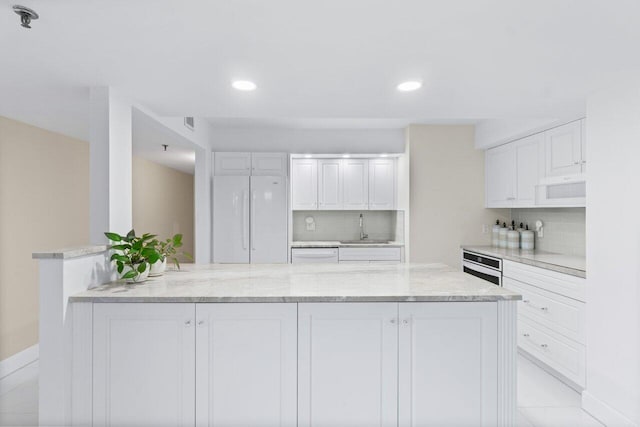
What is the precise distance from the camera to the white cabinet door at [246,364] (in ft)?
6.46

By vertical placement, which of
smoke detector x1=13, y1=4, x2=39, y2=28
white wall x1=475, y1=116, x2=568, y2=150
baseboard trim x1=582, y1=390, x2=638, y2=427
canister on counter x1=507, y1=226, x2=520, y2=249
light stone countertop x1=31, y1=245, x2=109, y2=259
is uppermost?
white wall x1=475, y1=116, x2=568, y2=150

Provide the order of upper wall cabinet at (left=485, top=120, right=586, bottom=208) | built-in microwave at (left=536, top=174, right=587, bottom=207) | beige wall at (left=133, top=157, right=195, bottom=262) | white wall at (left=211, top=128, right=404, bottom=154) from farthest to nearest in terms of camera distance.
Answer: beige wall at (left=133, top=157, right=195, bottom=262) → white wall at (left=211, top=128, right=404, bottom=154) → upper wall cabinet at (left=485, top=120, right=586, bottom=208) → built-in microwave at (left=536, top=174, right=587, bottom=207)

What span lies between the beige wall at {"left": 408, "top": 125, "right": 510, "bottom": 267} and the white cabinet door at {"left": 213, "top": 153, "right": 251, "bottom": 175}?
2.10 m

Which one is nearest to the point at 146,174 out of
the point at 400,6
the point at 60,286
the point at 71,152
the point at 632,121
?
Result: the point at 71,152

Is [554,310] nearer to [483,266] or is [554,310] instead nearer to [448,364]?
[483,266]

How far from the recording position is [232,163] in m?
4.91

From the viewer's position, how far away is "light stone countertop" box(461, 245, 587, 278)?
2855 millimetres

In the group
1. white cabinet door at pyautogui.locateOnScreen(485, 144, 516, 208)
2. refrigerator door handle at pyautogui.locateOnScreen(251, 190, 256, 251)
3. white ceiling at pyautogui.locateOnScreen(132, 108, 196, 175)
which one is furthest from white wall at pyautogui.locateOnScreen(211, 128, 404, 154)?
white cabinet door at pyautogui.locateOnScreen(485, 144, 516, 208)

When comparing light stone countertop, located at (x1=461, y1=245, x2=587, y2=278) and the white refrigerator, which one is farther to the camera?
the white refrigerator

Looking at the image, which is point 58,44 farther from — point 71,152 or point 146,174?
point 146,174

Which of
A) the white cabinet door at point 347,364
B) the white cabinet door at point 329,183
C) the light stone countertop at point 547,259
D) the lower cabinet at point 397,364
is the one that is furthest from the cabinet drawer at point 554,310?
the white cabinet door at point 329,183

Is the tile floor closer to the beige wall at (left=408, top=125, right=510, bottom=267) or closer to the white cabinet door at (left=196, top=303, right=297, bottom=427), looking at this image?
the white cabinet door at (left=196, top=303, right=297, bottom=427)

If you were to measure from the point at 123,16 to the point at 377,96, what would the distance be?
159 centimetres

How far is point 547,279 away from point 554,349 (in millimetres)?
552
